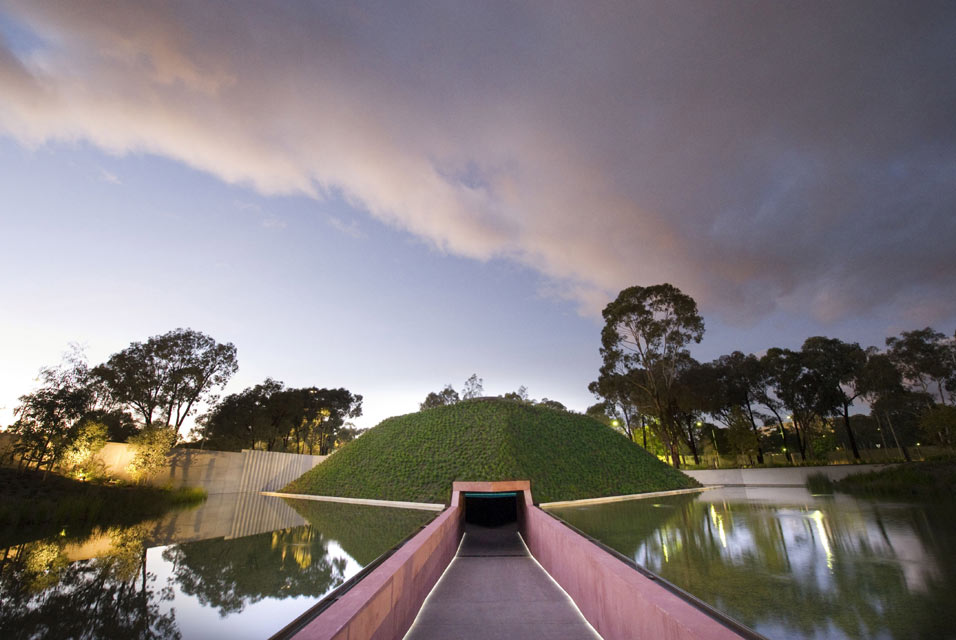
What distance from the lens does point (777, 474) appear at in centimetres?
2328

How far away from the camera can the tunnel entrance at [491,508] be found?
12305 mm

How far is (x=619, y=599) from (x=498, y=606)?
73.2 inches

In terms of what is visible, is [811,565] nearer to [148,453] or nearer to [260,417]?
[148,453]

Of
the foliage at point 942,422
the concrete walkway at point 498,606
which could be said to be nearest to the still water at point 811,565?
the concrete walkway at point 498,606

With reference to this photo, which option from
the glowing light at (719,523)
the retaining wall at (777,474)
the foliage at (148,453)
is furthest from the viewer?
the retaining wall at (777,474)

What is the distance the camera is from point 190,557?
6.39 m

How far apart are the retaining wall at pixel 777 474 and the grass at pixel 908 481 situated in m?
1.46

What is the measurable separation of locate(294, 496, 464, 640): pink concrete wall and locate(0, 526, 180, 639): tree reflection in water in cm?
201

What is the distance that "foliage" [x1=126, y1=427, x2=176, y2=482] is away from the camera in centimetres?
1764

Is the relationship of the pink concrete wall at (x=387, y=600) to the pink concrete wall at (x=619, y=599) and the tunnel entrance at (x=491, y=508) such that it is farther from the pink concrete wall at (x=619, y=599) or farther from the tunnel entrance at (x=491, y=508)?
the tunnel entrance at (x=491, y=508)

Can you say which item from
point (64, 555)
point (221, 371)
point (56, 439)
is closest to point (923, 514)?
point (64, 555)

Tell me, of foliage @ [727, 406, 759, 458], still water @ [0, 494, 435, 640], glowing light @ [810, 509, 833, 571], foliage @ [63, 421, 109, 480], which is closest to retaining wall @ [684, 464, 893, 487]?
foliage @ [727, 406, 759, 458]

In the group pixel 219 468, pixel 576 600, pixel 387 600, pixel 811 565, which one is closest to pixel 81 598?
pixel 387 600

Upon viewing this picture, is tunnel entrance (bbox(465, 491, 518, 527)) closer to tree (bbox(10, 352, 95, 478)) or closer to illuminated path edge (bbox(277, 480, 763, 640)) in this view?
illuminated path edge (bbox(277, 480, 763, 640))
